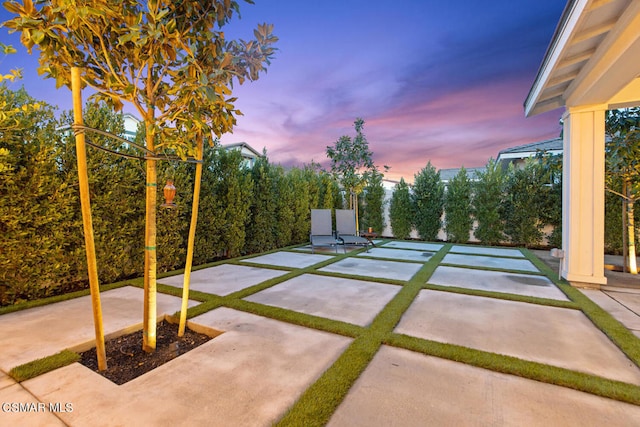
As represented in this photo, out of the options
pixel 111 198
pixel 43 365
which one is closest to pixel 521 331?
pixel 43 365

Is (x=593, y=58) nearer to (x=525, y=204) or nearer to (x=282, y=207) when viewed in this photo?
(x=525, y=204)

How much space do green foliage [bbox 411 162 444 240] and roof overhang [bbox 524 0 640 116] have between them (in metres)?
5.47

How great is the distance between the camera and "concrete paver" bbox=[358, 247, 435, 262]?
6.44m

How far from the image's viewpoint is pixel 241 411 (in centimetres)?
153

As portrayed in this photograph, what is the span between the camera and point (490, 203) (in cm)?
888

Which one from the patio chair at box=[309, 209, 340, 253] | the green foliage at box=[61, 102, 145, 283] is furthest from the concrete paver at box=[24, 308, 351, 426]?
the patio chair at box=[309, 209, 340, 253]

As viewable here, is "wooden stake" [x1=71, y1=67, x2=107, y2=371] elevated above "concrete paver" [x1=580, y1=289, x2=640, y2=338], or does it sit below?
above

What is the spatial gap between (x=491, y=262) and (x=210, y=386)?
240 inches

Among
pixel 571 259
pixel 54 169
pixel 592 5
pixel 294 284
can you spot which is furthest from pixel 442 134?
pixel 54 169

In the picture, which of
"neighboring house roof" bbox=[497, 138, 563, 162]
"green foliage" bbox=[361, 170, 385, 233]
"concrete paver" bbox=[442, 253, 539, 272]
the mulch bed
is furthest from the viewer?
"neighboring house roof" bbox=[497, 138, 563, 162]

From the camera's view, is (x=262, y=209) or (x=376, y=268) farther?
(x=262, y=209)

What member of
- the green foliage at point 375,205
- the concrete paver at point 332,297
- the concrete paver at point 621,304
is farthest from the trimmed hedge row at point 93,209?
the green foliage at point 375,205

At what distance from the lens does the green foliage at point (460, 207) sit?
9336 millimetres

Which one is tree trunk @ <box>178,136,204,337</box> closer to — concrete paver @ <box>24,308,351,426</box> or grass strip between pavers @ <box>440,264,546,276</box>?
concrete paver @ <box>24,308,351,426</box>
